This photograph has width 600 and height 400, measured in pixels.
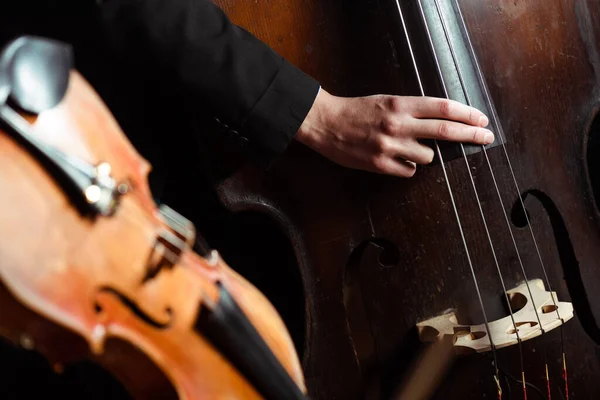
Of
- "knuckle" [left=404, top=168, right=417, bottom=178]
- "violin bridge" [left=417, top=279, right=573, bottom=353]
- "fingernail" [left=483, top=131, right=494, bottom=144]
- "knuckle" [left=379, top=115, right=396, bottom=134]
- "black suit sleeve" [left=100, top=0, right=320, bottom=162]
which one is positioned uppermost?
"black suit sleeve" [left=100, top=0, right=320, bottom=162]

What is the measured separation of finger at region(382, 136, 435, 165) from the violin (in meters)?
0.30

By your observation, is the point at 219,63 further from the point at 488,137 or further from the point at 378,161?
the point at 488,137

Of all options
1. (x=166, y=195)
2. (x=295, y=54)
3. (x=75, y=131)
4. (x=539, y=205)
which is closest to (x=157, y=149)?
(x=166, y=195)

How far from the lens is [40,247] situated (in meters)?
0.37

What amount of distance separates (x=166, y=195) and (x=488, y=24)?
1.54 feet

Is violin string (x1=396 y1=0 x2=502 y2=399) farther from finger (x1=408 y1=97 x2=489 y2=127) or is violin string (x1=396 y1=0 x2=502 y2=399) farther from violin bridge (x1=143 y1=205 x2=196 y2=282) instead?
violin bridge (x1=143 y1=205 x2=196 y2=282)

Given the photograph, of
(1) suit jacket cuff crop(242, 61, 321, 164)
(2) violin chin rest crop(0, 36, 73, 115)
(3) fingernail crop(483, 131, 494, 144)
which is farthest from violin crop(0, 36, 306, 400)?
(3) fingernail crop(483, 131, 494, 144)

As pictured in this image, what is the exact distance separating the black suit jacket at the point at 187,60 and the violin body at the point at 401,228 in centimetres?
6

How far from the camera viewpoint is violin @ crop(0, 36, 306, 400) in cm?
→ 36

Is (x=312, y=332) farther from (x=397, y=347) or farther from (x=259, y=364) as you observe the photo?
(x=259, y=364)

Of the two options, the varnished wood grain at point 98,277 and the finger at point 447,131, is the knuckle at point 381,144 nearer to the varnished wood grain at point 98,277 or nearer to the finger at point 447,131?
the finger at point 447,131

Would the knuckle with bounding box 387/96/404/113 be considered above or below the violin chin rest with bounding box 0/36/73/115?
above

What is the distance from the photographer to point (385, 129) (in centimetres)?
73

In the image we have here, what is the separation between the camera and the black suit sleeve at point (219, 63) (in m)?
0.68
